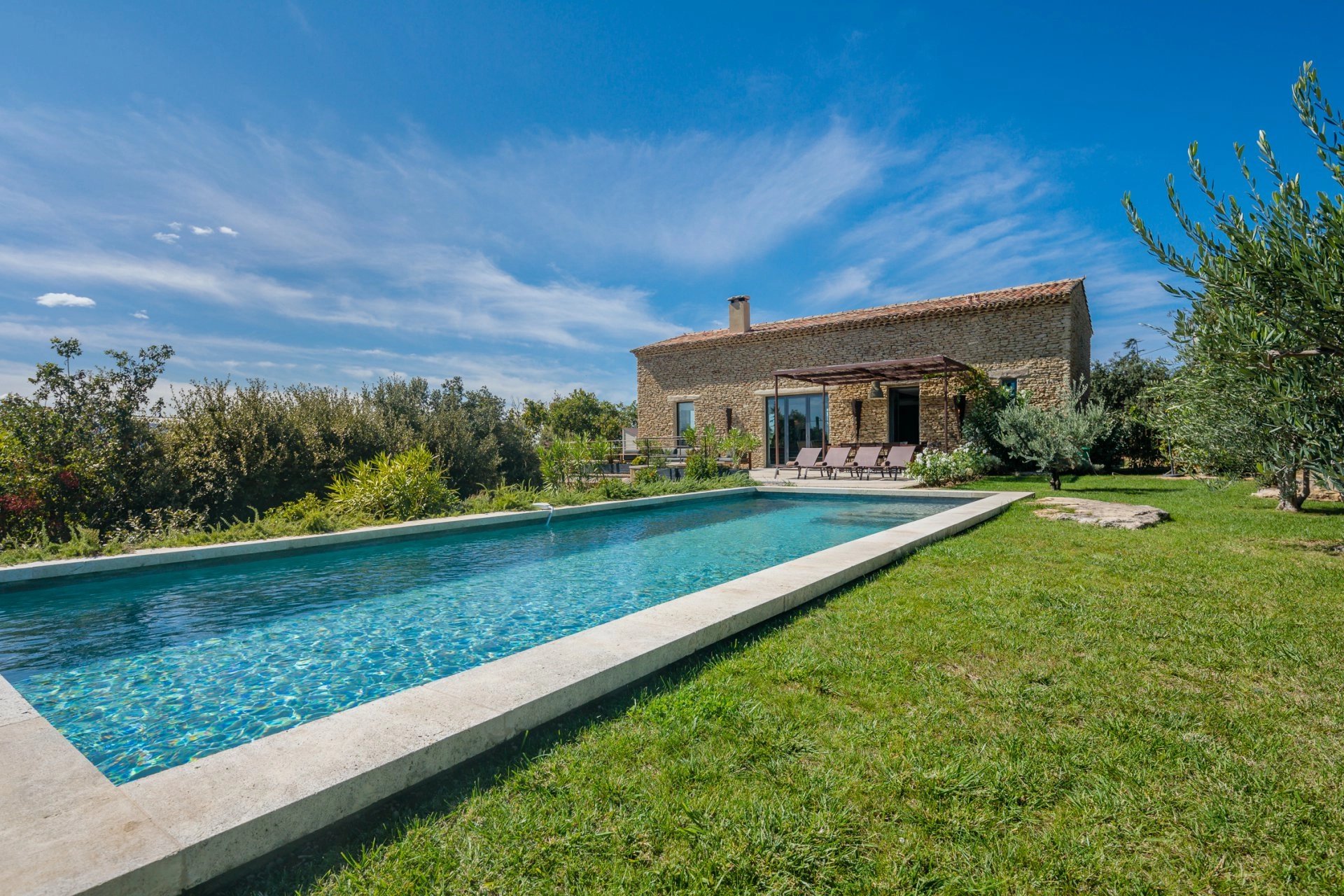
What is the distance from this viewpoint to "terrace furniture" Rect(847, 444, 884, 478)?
590 inches

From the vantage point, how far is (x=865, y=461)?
15.4 m

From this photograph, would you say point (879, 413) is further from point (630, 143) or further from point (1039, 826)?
point (1039, 826)

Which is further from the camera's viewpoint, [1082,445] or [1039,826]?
[1082,445]

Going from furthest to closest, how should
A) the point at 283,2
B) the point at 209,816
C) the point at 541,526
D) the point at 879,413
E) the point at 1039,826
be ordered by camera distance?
the point at 879,413
the point at 541,526
the point at 283,2
the point at 1039,826
the point at 209,816

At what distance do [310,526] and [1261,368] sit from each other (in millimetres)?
8992

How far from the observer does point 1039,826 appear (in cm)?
168

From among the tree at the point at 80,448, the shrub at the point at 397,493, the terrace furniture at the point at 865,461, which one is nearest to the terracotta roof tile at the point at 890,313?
the terrace furniture at the point at 865,461

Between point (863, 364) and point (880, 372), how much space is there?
1.00 metres

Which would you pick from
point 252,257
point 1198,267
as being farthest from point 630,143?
point 1198,267

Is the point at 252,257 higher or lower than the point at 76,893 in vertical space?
higher

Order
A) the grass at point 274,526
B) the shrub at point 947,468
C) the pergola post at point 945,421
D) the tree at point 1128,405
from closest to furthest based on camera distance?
1. the grass at point 274,526
2. the shrub at point 947,468
3. the pergola post at point 945,421
4. the tree at point 1128,405

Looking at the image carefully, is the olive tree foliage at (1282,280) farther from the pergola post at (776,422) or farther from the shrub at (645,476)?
the pergola post at (776,422)

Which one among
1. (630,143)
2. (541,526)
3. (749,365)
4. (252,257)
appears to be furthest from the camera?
(749,365)

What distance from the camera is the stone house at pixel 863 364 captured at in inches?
629
